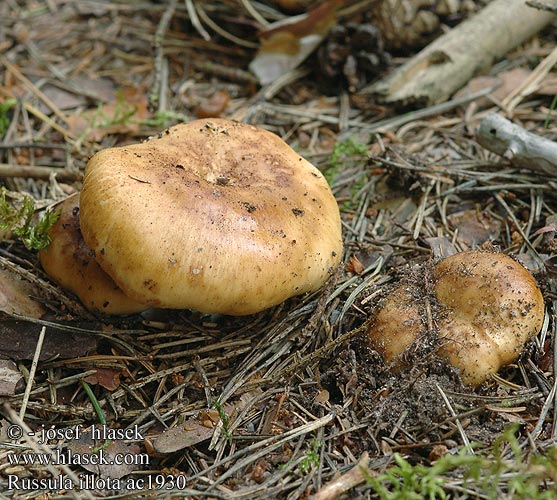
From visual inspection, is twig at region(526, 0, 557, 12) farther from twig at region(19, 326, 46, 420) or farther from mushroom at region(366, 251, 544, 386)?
twig at region(19, 326, 46, 420)

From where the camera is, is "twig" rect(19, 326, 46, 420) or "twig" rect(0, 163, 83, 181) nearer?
"twig" rect(19, 326, 46, 420)

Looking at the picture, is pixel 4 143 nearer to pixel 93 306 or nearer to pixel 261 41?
pixel 93 306

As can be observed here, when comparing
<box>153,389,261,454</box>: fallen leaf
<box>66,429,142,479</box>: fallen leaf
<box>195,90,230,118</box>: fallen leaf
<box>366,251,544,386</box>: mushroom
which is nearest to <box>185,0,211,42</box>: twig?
<box>195,90,230,118</box>: fallen leaf

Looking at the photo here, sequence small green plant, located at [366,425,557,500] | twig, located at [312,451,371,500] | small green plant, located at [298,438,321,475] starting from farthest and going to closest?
1. small green plant, located at [298,438,321,475]
2. twig, located at [312,451,371,500]
3. small green plant, located at [366,425,557,500]

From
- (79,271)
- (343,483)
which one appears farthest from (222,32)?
(343,483)

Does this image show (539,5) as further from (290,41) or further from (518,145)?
(290,41)

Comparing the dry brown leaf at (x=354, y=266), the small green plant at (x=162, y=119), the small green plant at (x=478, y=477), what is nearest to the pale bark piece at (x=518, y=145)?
the dry brown leaf at (x=354, y=266)

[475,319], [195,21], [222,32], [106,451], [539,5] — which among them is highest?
[539,5]
